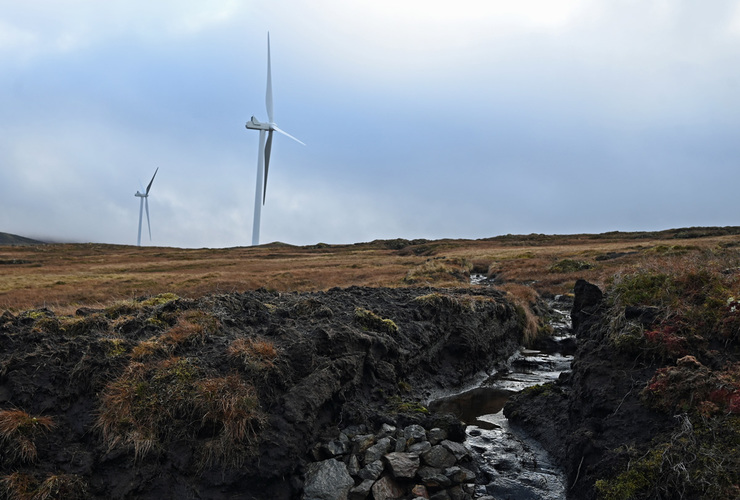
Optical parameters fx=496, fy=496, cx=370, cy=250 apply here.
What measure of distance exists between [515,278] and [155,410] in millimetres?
38876

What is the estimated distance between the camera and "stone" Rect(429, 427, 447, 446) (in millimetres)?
10742

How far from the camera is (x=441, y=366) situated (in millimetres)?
17750

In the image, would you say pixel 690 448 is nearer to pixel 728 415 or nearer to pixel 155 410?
pixel 728 415

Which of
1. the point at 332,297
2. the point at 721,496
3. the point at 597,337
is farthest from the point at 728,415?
the point at 332,297

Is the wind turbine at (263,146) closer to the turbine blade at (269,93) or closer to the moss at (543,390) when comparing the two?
the turbine blade at (269,93)

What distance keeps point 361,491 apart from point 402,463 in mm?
1060

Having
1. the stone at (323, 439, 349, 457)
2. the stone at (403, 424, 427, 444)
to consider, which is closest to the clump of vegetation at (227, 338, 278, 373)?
the stone at (323, 439, 349, 457)

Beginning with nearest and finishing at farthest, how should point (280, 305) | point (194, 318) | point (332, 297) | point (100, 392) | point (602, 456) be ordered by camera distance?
point (602, 456) → point (100, 392) → point (194, 318) → point (280, 305) → point (332, 297)

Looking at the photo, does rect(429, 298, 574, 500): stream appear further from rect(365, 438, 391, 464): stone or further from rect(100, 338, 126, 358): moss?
rect(100, 338, 126, 358): moss

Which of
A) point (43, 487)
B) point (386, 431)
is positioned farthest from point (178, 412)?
point (386, 431)

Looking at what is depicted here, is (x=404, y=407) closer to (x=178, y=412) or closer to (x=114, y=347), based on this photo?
(x=178, y=412)

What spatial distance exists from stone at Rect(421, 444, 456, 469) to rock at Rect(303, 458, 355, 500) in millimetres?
1661

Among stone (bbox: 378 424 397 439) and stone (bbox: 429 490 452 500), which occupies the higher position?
stone (bbox: 378 424 397 439)

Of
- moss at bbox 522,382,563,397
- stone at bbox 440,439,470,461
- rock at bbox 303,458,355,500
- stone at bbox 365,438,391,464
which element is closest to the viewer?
rock at bbox 303,458,355,500
